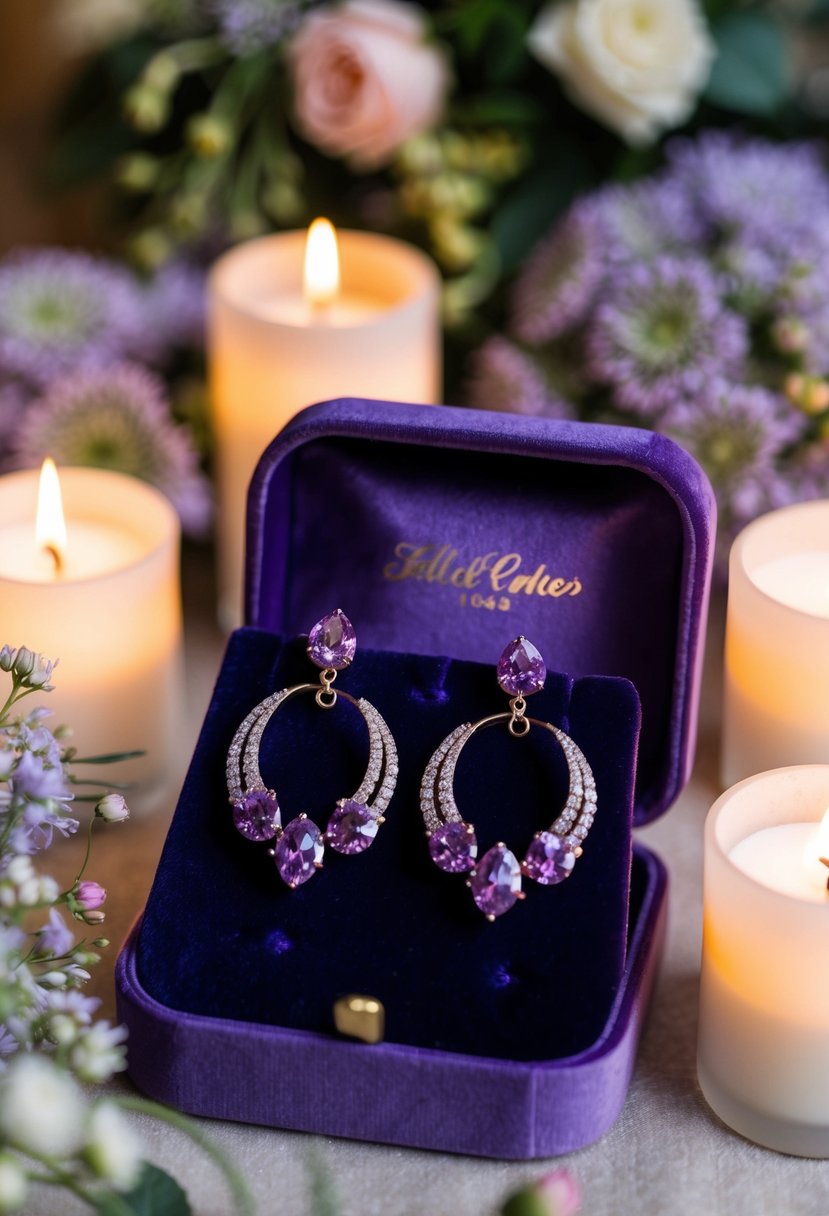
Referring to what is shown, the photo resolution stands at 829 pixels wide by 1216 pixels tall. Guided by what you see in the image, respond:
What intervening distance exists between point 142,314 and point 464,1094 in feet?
2.56

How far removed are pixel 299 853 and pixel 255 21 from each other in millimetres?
774

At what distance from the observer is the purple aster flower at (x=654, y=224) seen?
1197mm

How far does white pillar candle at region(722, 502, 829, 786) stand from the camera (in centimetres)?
90

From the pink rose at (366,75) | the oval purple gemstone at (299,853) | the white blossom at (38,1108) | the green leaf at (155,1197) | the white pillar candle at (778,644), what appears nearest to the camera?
the white blossom at (38,1108)

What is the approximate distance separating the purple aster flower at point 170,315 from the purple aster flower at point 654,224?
36cm

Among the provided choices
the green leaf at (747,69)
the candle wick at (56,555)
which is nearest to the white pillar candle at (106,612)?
the candle wick at (56,555)

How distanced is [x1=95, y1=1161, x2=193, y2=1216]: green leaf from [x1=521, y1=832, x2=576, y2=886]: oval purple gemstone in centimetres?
22

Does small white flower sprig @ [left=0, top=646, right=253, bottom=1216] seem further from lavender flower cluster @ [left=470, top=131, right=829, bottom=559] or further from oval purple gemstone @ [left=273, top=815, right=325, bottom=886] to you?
lavender flower cluster @ [left=470, top=131, right=829, bottom=559]

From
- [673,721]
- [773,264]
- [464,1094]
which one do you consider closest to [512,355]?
[773,264]

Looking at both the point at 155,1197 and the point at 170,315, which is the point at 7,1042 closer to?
the point at 155,1197

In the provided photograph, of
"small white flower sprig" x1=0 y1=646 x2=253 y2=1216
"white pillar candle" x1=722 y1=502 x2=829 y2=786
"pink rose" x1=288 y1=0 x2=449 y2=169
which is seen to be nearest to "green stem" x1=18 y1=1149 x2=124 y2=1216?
"small white flower sprig" x1=0 y1=646 x2=253 y2=1216

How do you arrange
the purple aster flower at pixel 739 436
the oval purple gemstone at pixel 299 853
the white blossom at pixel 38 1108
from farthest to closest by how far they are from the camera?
the purple aster flower at pixel 739 436
the oval purple gemstone at pixel 299 853
the white blossom at pixel 38 1108

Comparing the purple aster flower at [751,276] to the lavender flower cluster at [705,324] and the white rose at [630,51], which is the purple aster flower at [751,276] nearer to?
the lavender flower cluster at [705,324]

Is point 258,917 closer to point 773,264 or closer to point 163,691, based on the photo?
point 163,691
